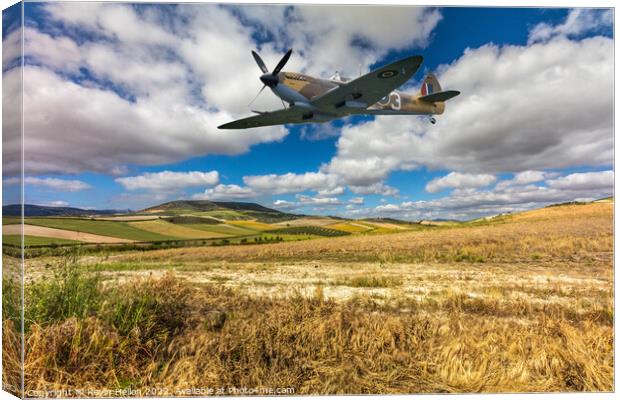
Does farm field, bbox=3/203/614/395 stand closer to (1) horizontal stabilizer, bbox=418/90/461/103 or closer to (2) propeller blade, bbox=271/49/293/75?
(1) horizontal stabilizer, bbox=418/90/461/103

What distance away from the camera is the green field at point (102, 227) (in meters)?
4.21

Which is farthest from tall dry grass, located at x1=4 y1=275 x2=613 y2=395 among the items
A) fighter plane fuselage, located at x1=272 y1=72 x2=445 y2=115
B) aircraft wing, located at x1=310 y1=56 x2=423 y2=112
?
fighter plane fuselage, located at x1=272 y1=72 x2=445 y2=115

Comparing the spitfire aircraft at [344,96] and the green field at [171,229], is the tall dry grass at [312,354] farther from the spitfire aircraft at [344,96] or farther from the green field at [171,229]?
the spitfire aircraft at [344,96]

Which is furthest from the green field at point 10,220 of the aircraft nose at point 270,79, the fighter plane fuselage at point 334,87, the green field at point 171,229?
the fighter plane fuselage at point 334,87

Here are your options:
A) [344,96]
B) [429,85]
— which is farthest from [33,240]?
[429,85]

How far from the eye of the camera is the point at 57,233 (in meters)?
4.38

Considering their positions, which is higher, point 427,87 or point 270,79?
point 270,79

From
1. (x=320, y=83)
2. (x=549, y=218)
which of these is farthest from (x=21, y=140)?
(x=549, y=218)

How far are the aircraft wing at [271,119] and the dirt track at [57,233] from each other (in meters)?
2.63

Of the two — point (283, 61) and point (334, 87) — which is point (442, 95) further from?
point (283, 61)

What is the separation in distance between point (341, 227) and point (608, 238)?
207 inches

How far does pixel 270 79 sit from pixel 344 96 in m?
1.54

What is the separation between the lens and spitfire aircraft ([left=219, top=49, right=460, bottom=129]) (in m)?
5.20

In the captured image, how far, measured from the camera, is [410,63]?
4738mm
